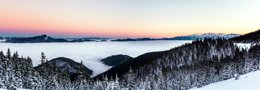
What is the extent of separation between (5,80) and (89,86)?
123 feet

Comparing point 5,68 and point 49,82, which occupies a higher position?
point 5,68

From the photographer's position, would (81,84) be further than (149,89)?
No

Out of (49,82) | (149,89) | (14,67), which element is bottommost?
(149,89)

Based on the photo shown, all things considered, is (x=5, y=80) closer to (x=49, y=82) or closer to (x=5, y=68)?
(x=5, y=68)

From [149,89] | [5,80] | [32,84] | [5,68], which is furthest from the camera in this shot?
[149,89]

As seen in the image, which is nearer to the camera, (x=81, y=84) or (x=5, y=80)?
(x=5, y=80)

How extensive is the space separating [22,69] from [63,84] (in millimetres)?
18311

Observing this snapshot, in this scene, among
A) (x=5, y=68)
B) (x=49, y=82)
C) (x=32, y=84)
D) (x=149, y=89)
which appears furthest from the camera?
(x=149, y=89)

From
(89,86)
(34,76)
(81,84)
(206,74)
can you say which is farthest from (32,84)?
(206,74)

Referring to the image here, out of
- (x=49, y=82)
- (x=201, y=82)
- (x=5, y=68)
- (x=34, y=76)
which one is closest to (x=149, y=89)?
(x=201, y=82)

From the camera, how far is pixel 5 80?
64938mm

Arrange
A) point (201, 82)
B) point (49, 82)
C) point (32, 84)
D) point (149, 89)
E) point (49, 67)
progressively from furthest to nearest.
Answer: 1. point (149, 89)
2. point (201, 82)
3. point (49, 67)
4. point (49, 82)
5. point (32, 84)

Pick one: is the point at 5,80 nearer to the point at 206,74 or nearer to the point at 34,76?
the point at 34,76

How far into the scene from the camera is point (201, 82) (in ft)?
370
